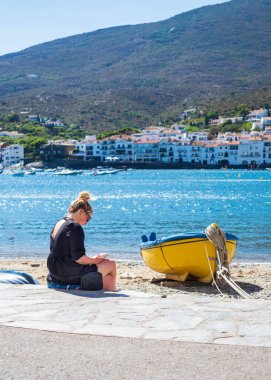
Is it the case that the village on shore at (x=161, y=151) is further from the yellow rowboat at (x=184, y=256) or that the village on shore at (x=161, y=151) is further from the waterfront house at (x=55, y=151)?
the yellow rowboat at (x=184, y=256)

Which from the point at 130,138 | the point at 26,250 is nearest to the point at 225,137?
the point at 130,138

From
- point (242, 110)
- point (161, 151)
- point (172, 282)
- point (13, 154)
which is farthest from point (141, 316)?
point (242, 110)

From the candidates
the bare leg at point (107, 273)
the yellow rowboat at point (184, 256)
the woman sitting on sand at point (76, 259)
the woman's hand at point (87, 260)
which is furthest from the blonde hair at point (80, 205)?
the yellow rowboat at point (184, 256)

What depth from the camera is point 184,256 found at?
11.3m

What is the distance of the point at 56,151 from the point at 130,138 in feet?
52.7

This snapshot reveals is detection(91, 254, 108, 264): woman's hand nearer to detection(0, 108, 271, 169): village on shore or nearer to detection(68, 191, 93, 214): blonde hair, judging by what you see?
detection(68, 191, 93, 214): blonde hair

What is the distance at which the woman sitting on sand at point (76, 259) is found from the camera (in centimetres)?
740

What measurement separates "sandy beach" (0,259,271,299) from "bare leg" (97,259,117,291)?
263 centimetres

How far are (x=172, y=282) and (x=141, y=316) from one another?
6034 millimetres

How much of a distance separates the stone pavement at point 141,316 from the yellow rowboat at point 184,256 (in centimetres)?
437

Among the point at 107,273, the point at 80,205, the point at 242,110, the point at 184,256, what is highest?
the point at 242,110

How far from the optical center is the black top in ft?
24.3

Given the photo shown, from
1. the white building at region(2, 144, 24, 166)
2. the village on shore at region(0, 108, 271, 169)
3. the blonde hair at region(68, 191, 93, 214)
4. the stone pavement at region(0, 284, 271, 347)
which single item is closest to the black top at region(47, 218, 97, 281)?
the blonde hair at region(68, 191, 93, 214)

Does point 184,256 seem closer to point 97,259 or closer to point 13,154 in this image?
point 97,259
